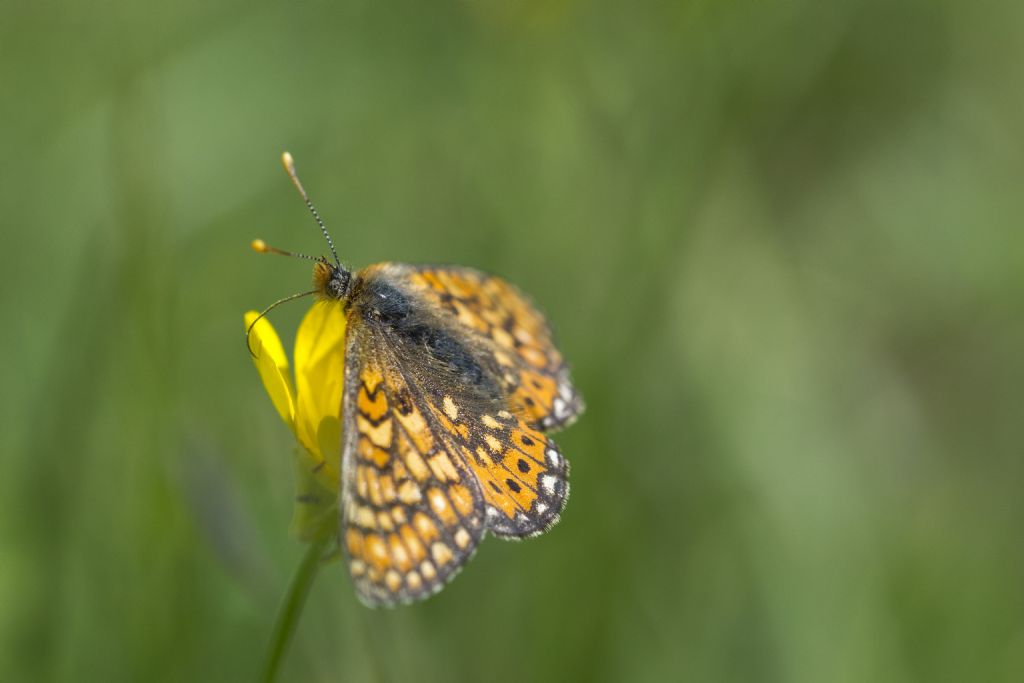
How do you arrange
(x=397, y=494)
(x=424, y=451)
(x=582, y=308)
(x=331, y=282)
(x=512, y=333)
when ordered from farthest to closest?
(x=582, y=308) → (x=512, y=333) → (x=331, y=282) → (x=424, y=451) → (x=397, y=494)

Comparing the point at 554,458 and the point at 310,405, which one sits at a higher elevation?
the point at 310,405

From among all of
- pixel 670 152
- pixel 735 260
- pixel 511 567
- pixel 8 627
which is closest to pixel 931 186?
pixel 735 260

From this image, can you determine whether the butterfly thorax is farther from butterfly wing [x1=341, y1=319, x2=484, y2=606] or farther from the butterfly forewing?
butterfly wing [x1=341, y1=319, x2=484, y2=606]

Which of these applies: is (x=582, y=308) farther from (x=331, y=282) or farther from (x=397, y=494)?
(x=397, y=494)

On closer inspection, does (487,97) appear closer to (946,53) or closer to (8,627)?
(946,53)

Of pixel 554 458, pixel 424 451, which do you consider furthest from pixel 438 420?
pixel 554 458

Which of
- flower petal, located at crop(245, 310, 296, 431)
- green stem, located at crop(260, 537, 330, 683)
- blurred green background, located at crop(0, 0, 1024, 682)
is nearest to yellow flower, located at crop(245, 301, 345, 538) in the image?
flower petal, located at crop(245, 310, 296, 431)

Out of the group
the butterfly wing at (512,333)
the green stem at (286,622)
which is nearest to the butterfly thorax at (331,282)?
the butterfly wing at (512,333)
